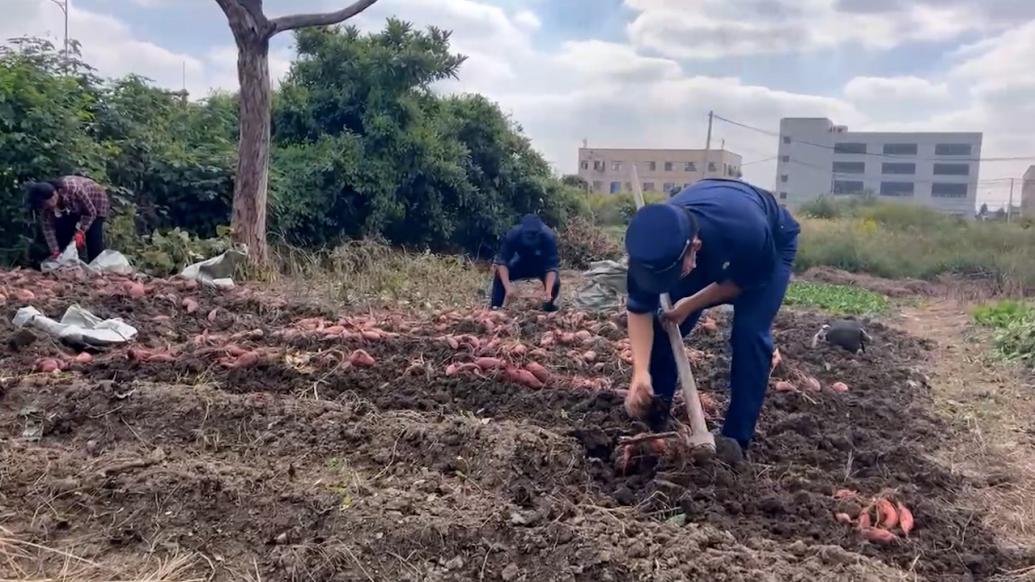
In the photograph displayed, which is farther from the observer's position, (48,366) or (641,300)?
(48,366)

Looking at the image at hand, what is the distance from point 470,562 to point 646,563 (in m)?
0.51

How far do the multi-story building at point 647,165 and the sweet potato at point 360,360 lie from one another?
31.2m

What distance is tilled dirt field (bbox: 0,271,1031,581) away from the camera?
258 centimetres

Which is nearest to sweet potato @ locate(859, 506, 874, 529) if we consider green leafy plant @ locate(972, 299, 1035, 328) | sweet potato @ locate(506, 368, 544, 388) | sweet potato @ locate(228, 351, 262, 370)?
sweet potato @ locate(506, 368, 544, 388)

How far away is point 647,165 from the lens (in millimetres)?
42312

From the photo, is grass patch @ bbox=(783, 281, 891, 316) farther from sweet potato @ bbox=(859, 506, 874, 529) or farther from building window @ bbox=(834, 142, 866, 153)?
building window @ bbox=(834, 142, 866, 153)

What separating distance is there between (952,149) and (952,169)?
1242 mm

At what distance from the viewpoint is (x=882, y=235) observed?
18766mm

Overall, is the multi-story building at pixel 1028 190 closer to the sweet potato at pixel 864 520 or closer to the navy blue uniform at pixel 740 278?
the navy blue uniform at pixel 740 278

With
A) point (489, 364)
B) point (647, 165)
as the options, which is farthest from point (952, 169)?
point (489, 364)

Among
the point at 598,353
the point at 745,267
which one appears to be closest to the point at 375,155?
the point at 598,353

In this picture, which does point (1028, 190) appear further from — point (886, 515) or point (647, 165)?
point (886, 515)

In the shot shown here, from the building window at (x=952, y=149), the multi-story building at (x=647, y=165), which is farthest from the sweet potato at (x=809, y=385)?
the building window at (x=952, y=149)

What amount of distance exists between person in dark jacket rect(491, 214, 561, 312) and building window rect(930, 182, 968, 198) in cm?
4011
